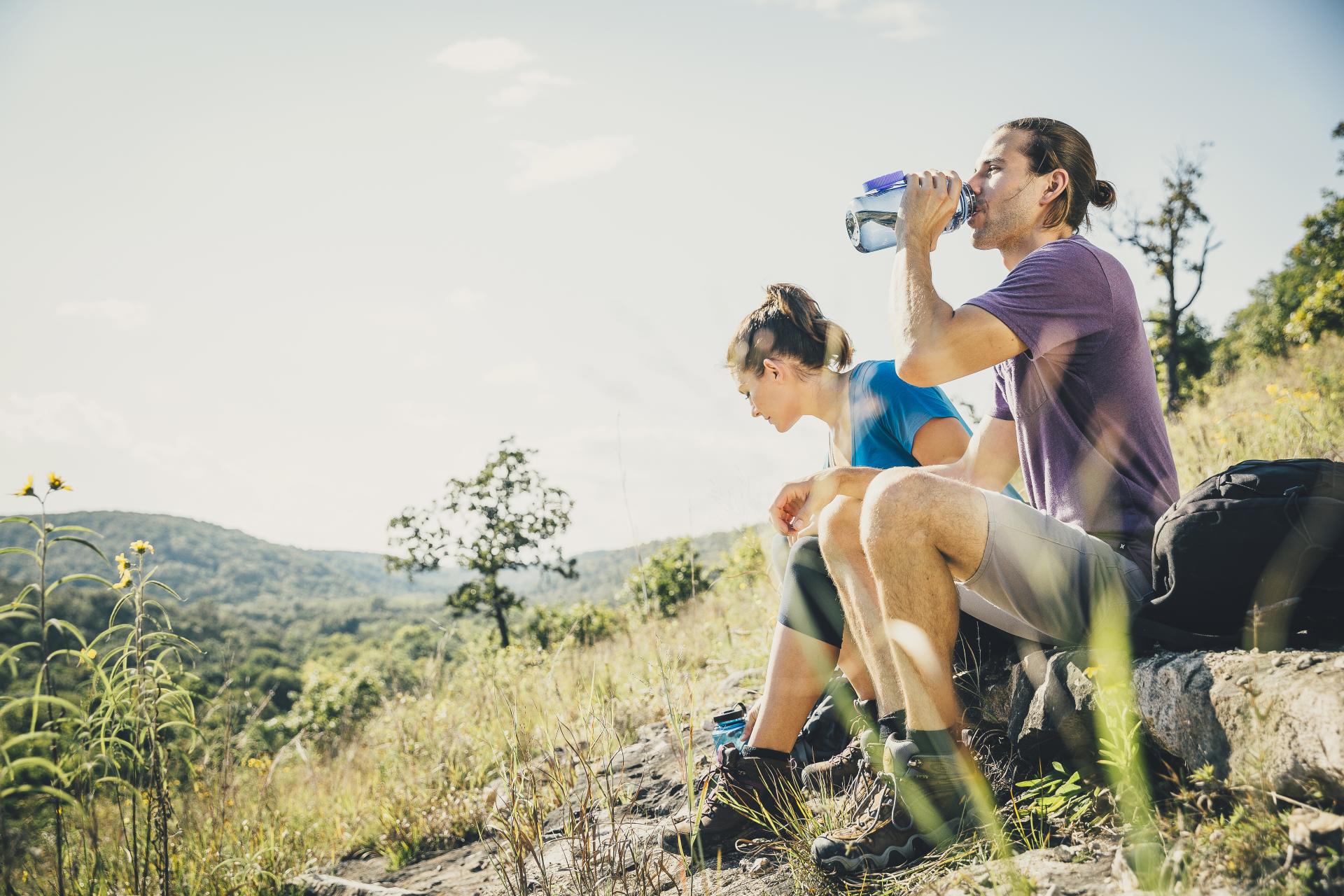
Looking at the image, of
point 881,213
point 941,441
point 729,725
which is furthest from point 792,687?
point 881,213

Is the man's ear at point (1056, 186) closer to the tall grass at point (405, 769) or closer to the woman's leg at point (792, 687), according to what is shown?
the tall grass at point (405, 769)

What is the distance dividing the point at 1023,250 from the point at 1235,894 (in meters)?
1.68

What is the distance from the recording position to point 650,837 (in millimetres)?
2131

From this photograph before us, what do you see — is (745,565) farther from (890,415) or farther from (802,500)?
(802,500)

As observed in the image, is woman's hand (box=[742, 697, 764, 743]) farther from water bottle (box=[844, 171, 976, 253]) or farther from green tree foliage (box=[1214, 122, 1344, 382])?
green tree foliage (box=[1214, 122, 1344, 382])

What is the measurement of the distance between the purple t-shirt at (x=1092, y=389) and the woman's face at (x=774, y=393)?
1.04 m

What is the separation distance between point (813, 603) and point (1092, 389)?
3.25ft

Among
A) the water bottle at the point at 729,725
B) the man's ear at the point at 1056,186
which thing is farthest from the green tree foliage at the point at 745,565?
the man's ear at the point at 1056,186

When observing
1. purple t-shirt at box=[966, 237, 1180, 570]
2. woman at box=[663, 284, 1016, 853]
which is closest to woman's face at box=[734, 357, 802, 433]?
woman at box=[663, 284, 1016, 853]

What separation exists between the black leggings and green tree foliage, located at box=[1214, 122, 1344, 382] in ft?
41.9

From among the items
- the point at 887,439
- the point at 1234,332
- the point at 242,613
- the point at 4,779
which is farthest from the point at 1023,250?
the point at 242,613

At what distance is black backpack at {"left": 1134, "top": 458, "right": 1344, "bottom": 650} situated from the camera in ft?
4.22

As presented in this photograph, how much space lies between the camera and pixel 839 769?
7.30 feet

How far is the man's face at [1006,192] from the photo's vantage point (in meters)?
2.12
